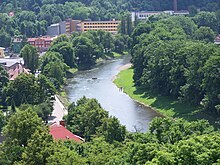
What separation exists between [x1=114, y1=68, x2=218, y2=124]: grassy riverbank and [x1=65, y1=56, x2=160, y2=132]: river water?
0.73 m

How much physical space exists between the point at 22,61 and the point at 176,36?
19396 millimetres

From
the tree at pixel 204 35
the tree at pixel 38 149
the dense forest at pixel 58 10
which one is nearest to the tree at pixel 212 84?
the tree at pixel 38 149

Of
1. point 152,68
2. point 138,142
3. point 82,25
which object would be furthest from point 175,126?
point 82,25

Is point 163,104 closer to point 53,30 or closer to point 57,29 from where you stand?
point 57,29

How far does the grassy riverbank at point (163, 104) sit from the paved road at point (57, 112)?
7.79 metres

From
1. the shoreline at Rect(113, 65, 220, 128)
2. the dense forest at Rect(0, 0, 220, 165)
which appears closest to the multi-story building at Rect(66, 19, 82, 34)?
the dense forest at Rect(0, 0, 220, 165)

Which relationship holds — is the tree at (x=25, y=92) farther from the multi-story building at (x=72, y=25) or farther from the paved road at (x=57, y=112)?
the multi-story building at (x=72, y=25)

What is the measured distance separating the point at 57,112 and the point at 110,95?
986cm

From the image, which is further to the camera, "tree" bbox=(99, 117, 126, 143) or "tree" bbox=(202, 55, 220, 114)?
"tree" bbox=(202, 55, 220, 114)

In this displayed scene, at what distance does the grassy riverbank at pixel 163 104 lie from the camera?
45.2 meters

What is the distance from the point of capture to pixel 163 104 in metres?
49.5

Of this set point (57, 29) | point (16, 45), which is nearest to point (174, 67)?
point (16, 45)

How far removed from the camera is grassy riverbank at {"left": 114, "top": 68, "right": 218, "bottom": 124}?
148ft

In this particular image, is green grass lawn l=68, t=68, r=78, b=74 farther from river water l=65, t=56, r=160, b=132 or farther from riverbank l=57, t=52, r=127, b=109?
river water l=65, t=56, r=160, b=132
